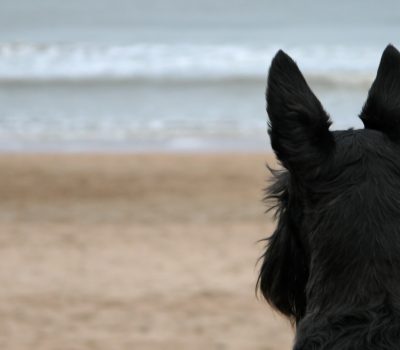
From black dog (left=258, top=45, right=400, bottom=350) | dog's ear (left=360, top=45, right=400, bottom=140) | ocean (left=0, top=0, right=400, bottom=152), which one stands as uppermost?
ocean (left=0, top=0, right=400, bottom=152)

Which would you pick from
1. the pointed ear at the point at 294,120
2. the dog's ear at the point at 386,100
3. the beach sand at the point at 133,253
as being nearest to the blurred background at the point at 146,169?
the beach sand at the point at 133,253

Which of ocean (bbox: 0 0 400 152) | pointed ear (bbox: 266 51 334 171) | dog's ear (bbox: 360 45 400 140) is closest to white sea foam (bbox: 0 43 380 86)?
ocean (bbox: 0 0 400 152)

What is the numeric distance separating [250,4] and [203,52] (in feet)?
32.2

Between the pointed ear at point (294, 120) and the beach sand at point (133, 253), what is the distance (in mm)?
2459

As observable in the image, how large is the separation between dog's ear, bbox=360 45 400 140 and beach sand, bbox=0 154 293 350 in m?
2.30

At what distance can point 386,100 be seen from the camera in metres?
3.03

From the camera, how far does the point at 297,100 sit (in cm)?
286

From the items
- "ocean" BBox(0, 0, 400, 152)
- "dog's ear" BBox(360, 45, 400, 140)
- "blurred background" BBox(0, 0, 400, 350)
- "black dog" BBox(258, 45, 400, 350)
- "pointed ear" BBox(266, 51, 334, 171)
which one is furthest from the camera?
"ocean" BBox(0, 0, 400, 152)

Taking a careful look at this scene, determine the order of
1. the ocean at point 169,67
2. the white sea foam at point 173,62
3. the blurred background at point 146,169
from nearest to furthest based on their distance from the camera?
the blurred background at point 146,169
the ocean at point 169,67
the white sea foam at point 173,62

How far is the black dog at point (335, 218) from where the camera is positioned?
8.79ft

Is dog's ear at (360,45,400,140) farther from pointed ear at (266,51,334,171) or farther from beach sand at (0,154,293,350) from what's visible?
beach sand at (0,154,293,350)

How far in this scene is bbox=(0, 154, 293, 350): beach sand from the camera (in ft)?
26.1

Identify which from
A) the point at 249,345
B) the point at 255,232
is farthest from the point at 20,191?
the point at 249,345

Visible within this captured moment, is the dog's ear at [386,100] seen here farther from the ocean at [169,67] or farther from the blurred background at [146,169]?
the ocean at [169,67]
